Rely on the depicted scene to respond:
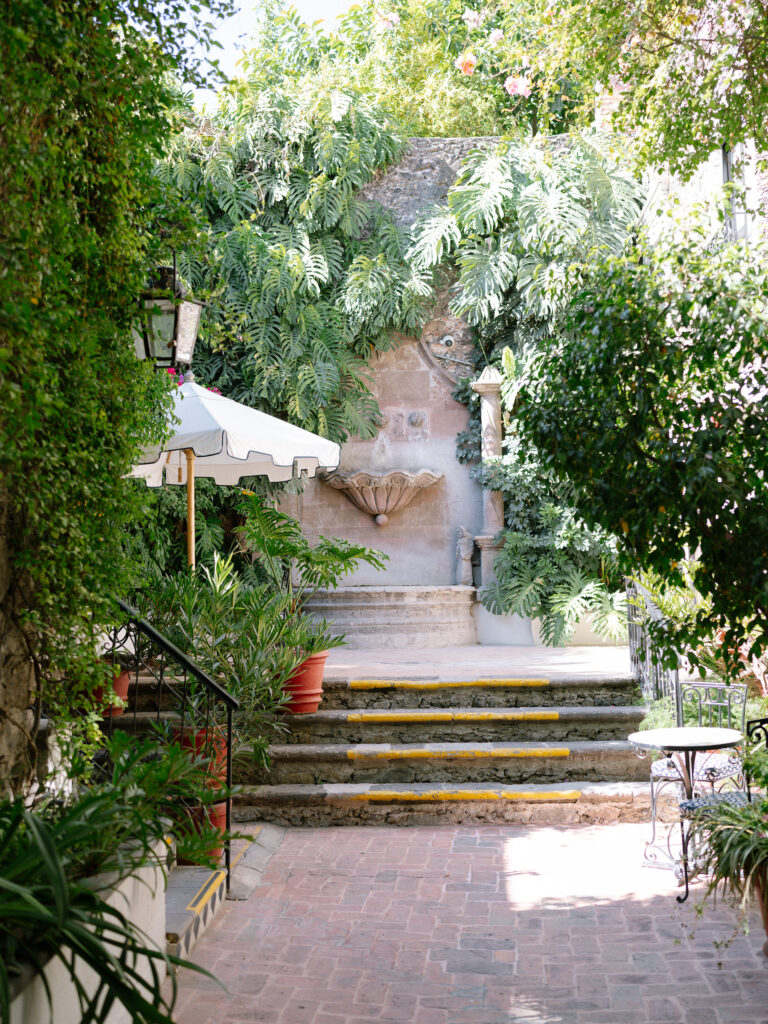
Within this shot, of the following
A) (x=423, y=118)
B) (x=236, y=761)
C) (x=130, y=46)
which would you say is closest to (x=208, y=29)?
(x=130, y=46)

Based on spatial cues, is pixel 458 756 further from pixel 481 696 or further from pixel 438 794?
pixel 481 696

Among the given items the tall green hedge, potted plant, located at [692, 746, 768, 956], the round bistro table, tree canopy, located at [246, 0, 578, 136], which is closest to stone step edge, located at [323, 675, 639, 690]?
the round bistro table

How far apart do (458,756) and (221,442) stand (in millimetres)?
2675

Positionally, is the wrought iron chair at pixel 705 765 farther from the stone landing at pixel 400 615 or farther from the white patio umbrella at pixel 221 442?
the stone landing at pixel 400 615

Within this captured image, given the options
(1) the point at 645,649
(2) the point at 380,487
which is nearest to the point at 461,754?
(1) the point at 645,649

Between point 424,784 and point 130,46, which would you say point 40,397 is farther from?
point 424,784

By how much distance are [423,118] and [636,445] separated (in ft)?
47.8

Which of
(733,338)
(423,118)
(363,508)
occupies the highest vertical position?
(423,118)

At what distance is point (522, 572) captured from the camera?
34.8 feet

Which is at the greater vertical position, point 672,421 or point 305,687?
point 672,421

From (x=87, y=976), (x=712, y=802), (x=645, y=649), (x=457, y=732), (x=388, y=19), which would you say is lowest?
(x=457, y=732)

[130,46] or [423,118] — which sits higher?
[423,118]

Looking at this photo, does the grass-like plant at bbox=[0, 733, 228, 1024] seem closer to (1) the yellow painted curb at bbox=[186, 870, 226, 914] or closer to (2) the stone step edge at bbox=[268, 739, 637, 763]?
(1) the yellow painted curb at bbox=[186, 870, 226, 914]

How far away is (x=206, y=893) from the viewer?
14.8 ft
